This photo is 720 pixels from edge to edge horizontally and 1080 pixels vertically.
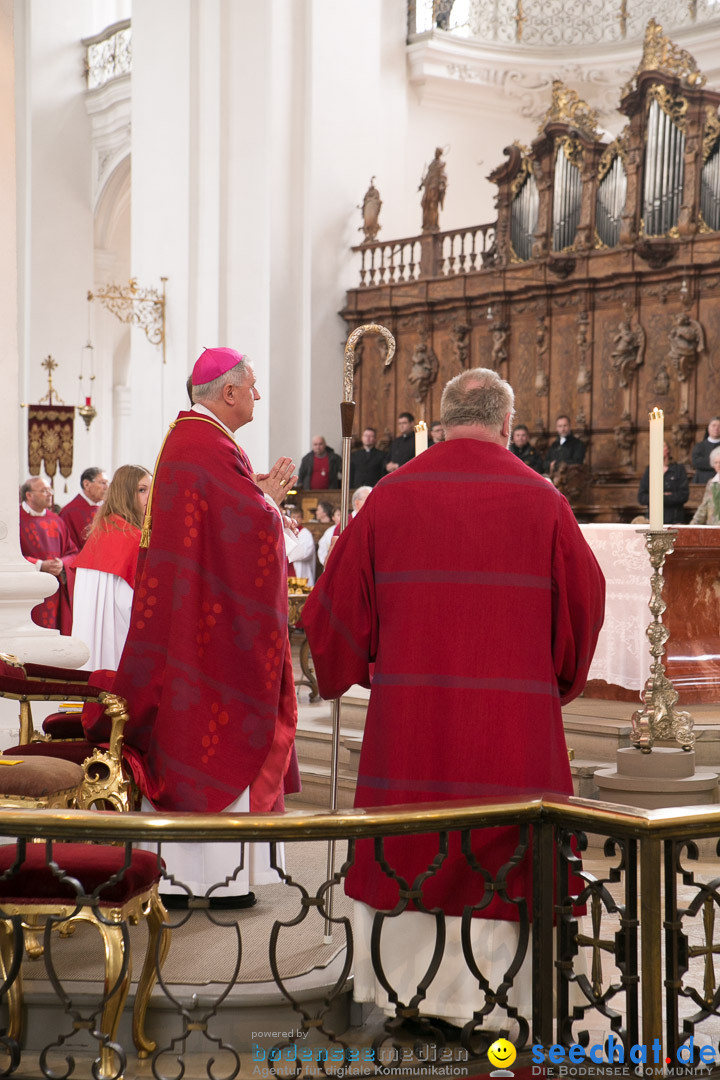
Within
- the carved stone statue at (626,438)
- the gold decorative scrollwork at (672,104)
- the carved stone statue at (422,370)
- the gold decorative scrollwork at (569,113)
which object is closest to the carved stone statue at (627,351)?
the carved stone statue at (626,438)

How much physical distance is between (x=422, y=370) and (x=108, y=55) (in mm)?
8047

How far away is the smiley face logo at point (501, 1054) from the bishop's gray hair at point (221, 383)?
7.05 feet

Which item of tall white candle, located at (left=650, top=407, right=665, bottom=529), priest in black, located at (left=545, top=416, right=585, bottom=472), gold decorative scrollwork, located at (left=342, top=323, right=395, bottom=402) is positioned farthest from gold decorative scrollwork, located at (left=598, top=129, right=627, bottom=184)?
gold decorative scrollwork, located at (left=342, top=323, right=395, bottom=402)

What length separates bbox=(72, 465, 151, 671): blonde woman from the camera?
5113 millimetres

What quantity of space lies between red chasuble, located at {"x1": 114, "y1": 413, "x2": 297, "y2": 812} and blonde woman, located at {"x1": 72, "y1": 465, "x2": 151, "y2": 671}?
115cm

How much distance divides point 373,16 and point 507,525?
15.3m

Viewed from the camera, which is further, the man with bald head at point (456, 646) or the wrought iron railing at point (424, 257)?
the wrought iron railing at point (424, 257)

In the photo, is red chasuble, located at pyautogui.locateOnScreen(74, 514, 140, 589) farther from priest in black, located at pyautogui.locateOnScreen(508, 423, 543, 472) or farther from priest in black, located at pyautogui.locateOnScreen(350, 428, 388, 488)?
priest in black, located at pyautogui.locateOnScreen(350, 428, 388, 488)

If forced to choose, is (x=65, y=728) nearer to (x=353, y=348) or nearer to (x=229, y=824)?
(x=353, y=348)

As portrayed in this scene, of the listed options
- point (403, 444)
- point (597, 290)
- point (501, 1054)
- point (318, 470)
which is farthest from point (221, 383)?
point (318, 470)

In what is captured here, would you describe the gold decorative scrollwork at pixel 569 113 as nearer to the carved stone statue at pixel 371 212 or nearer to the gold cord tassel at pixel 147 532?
the carved stone statue at pixel 371 212

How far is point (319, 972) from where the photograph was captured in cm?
339

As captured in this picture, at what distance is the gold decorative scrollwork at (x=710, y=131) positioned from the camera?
Result: 1320 cm

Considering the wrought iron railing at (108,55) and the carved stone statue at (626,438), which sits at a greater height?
the wrought iron railing at (108,55)
